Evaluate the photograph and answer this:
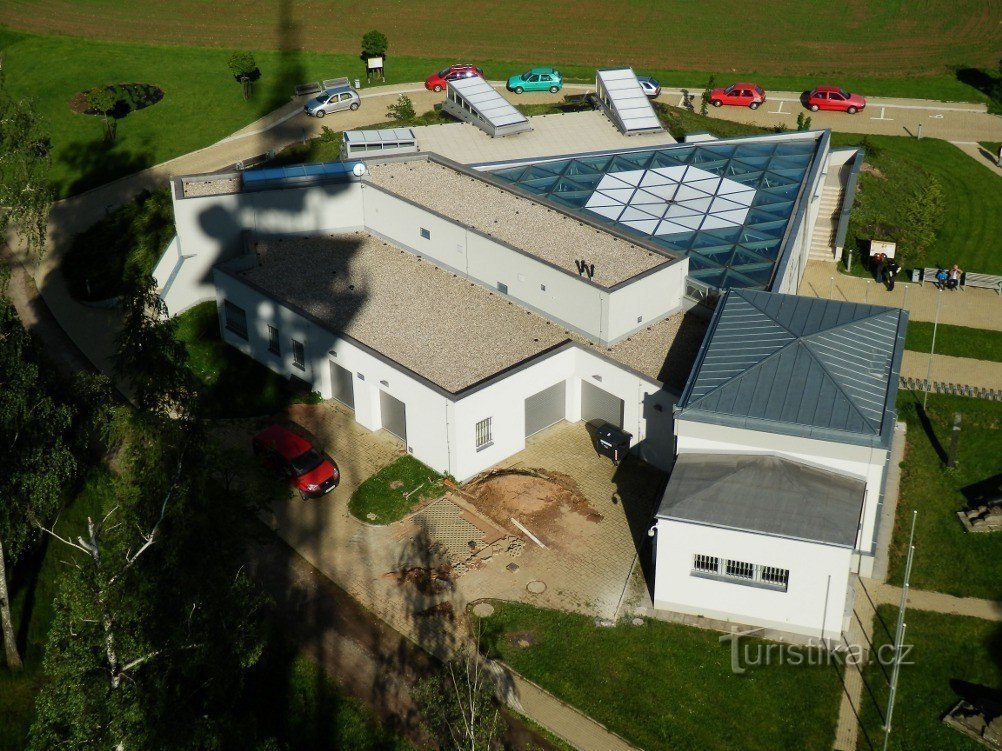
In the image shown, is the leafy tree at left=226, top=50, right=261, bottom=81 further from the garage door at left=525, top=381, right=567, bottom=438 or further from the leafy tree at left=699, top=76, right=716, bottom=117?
the garage door at left=525, top=381, right=567, bottom=438

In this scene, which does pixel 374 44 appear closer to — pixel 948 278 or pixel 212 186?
pixel 212 186

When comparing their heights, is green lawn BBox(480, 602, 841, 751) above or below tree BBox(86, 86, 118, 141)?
below

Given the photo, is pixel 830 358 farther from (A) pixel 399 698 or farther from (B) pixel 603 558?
(A) pixel 399 698

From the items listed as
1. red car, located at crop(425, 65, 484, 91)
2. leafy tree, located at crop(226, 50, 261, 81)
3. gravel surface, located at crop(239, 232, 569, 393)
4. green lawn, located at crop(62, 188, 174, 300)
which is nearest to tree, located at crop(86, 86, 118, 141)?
leafy tree, located at crop(226, 50, 261, 81)

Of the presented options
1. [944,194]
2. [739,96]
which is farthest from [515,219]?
[739,96]

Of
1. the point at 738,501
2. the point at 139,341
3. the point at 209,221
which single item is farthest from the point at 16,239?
the point at 738,501
